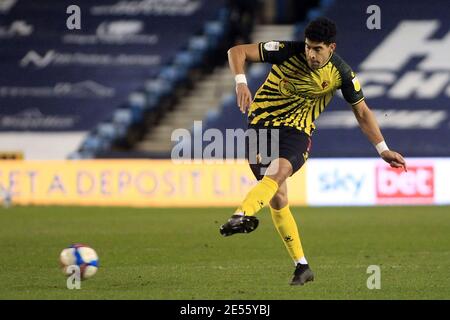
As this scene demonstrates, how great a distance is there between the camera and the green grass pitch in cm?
822

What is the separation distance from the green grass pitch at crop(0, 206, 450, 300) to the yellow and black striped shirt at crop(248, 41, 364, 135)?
1.35 m

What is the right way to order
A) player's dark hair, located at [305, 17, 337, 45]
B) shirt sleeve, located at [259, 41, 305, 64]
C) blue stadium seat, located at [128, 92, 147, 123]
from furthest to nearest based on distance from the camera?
1. blue stadium seat, located at [128, 92, 147, 123]
2. shirt sleeve, located at [259, 41, 305, 64]
3. player's dark hair, located at [305, 17, 337, 45]

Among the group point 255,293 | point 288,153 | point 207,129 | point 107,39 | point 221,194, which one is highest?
point 107,39

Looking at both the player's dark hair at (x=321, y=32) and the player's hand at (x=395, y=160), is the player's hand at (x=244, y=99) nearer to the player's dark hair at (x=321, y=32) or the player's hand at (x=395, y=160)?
the player's dark hair at (x=321, y=32)

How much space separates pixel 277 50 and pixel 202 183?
1097cm

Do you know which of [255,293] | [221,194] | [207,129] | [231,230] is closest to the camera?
[231,230]

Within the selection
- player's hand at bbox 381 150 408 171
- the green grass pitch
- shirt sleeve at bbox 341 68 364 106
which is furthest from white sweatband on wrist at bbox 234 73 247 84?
the green grass pitch

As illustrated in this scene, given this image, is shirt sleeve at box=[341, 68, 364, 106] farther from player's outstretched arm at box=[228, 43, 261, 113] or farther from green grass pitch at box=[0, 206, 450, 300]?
green grass pitch at box=[0, 206, 450, 300]

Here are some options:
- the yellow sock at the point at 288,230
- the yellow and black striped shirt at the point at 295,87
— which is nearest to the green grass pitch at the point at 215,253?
the yellow sock at the point at 288,230

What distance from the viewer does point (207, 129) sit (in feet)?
73.7

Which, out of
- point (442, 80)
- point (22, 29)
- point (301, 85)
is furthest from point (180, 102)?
point (301, 85)

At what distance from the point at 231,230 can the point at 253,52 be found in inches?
66.3

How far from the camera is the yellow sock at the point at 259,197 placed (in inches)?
298

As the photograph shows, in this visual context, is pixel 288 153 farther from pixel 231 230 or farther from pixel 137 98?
pixel 137 98
